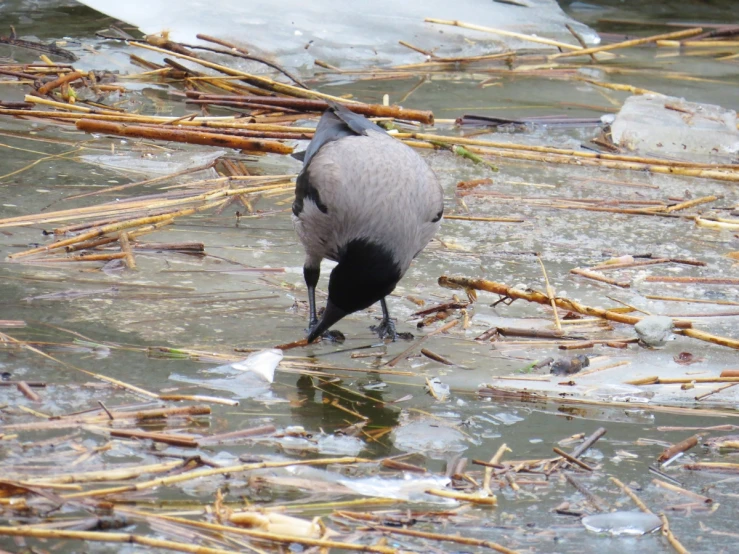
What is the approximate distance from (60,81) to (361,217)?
3.92 metres

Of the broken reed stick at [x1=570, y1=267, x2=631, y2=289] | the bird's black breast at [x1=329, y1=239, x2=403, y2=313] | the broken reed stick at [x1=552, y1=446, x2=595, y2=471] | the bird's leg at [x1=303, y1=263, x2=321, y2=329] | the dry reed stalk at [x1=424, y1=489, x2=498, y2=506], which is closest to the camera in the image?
the dry reed stalk at [x1=424, y1=489, x2=498, y2=506]

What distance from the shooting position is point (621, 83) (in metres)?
8.70

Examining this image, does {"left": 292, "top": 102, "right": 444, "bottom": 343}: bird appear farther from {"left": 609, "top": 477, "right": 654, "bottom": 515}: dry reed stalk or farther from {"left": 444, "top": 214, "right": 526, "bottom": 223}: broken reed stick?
{"left": 609, "top": 477, "right": 654, "bottom": 515}: dry reed stalk

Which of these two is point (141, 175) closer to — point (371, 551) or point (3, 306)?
point (3, 306)

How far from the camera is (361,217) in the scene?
3945 millimetres

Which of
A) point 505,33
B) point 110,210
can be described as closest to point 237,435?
point 110,210

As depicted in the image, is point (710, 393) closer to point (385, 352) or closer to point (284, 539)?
point (385, 352)

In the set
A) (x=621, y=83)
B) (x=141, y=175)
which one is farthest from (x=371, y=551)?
(x=621, y=83)

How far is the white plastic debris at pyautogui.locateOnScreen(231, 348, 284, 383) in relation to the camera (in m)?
3.53

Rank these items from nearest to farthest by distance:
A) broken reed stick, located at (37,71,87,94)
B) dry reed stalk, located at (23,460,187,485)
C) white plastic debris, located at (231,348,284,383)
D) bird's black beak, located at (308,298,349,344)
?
dry reed stalk, located at (23,460,187,485), white plastic debris, located at (231,348,284,383), bird's black beak, located at (308,298,349,344), broken reed stick, located at (37,71,87,94)

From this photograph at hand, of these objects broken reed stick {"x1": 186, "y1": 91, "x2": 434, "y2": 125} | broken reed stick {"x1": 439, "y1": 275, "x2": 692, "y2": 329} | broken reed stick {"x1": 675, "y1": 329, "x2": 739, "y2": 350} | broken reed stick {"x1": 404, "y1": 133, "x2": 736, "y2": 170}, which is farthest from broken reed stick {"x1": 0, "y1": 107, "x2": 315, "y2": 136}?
broken reed stick {"x1": 675, "y1": 329, "x2": 739, "y2": 350}

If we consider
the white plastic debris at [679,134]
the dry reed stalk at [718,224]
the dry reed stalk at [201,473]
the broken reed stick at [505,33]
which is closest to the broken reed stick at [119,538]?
the dry reed stalk at [201,473]

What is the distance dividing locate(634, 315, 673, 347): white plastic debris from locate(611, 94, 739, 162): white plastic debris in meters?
3.24

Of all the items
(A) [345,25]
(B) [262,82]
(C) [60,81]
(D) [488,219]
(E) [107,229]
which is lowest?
(E) [107,229]
